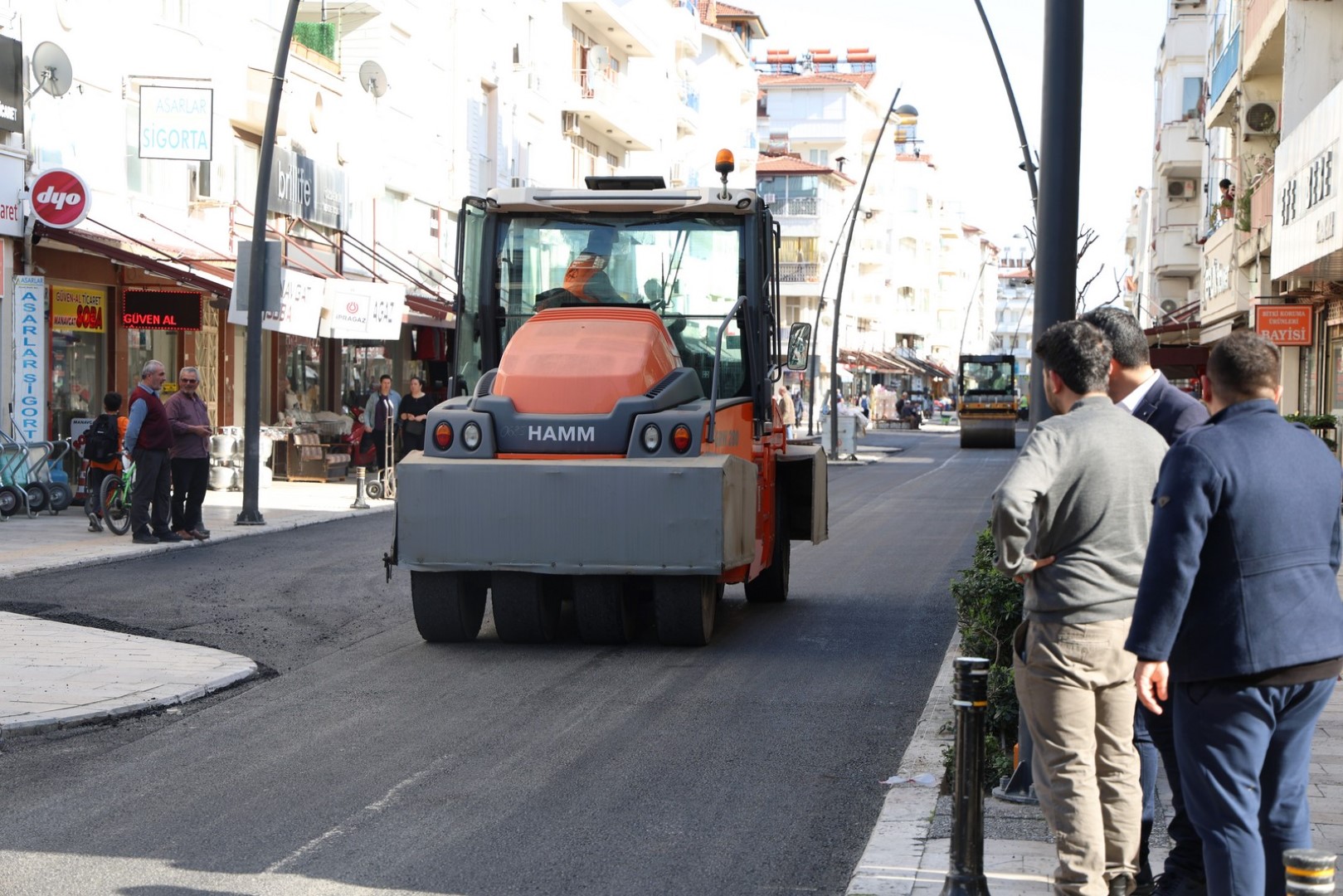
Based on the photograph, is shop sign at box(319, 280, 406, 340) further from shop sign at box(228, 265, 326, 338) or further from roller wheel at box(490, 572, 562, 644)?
roller wheel at box(490, 572, 562, 644)

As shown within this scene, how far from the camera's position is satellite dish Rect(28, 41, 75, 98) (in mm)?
22156

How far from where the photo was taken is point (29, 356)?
22.0 meters

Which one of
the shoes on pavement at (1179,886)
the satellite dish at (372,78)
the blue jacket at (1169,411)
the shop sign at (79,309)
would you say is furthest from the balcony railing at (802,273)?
the shoes on pavement at (1179,886)

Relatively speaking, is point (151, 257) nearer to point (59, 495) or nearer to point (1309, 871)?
point (59, 495)

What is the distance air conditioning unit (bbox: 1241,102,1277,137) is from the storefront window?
1711cm

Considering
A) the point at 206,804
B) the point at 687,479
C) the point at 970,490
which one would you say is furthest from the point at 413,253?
the point at 206,804

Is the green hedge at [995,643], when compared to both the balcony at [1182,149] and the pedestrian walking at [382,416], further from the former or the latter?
the balcony at [1182,149]

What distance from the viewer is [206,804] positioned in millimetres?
6684

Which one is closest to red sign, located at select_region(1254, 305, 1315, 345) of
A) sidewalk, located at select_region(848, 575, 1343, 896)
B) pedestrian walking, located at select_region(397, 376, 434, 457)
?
pedestrian walking, located at select_region(397, 376, 434, 457)

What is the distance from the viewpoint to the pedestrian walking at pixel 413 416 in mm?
24078

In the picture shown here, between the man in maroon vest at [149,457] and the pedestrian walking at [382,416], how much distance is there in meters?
8.57

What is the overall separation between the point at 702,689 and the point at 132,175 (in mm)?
18054

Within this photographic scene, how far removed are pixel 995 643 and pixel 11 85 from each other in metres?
17.9

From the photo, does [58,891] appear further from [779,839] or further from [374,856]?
[779,839]
